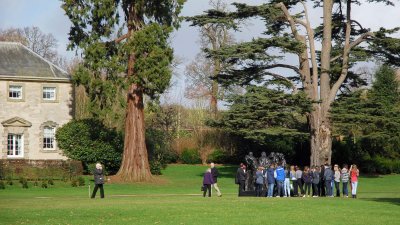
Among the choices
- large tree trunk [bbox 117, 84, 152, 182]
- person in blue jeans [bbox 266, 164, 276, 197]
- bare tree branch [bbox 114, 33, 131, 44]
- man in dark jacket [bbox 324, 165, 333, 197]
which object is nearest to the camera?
person in blue jeans [bbox 266, 164, 276, 197]

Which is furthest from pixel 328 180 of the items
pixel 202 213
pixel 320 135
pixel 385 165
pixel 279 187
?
pixel 385 165

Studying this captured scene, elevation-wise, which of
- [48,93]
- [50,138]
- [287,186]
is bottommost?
[287,186]

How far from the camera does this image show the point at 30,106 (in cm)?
6266

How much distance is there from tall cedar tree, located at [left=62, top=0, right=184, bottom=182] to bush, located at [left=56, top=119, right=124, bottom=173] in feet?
18.8

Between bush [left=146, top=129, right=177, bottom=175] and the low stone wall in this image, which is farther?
bush [left=146, top=129, right=177, bottom=175]

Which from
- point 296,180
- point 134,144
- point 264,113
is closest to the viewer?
point 296,180

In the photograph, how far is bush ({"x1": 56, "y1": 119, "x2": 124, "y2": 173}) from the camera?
59125mm

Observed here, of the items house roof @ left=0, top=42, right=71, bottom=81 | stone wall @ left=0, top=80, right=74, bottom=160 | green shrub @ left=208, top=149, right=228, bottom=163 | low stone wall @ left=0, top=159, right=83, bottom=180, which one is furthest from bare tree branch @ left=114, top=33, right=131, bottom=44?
green shrub @ left=208, top=149, right=228, bottom=163

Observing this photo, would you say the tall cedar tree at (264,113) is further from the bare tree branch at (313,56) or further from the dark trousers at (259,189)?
the dark trousers at (259,189)

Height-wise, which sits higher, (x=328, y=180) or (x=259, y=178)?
(x=259, y=178)

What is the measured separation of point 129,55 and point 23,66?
14345mm

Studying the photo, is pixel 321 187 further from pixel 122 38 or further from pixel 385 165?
pixel 385 165

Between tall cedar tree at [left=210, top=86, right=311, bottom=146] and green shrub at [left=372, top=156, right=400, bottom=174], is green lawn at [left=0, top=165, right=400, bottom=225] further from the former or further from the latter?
green shrub at [left=372, top=156, right=400, bottom=174]

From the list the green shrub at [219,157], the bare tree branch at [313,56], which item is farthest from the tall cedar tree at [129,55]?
the green shrub at [219,157]
